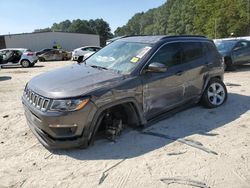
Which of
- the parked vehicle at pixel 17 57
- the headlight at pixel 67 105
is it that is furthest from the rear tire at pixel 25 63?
the headlight at pixel 67 105

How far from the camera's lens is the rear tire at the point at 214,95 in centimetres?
629

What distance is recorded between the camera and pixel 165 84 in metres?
5.13

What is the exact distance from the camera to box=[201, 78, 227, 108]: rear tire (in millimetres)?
6289

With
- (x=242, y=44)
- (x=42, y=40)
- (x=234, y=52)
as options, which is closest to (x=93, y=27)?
(x=42, y=40)

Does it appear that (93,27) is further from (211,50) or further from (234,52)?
(211,50)

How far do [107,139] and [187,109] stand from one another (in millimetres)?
2267

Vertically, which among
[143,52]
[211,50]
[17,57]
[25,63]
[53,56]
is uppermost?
[143,52]

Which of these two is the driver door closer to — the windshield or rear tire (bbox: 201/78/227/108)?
the windshield

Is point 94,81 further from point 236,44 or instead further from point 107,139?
point 236,44

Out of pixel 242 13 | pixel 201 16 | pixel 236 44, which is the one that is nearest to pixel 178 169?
pixel 236 44

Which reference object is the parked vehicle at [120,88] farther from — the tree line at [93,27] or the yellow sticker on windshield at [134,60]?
the tree line at [93,27]

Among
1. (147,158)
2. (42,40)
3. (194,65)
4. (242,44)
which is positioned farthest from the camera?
(42,40)

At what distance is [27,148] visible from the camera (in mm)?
4547

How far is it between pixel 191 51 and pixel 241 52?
812 cm
